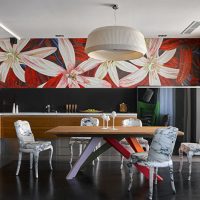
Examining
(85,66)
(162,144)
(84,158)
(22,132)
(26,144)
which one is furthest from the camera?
(85,66)

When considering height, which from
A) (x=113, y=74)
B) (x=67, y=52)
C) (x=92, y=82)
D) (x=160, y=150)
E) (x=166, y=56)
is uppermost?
(x=67, y=52)

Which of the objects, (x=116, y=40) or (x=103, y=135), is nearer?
(x=116, y=40)

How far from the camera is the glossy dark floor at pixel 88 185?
12.7 ft

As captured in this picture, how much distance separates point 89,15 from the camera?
5.54m

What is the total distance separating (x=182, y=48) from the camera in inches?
294

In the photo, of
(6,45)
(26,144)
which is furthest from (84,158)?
(6,45)

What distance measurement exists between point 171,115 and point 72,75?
2631 mm

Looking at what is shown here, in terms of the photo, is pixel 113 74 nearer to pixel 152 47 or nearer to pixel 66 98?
pixel 152 47

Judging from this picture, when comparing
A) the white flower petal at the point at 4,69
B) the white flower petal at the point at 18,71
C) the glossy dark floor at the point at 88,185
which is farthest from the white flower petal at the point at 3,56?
the glossy dark floor at the point at 88,185

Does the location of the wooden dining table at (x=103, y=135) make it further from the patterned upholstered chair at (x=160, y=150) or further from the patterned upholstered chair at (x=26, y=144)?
the patterned upholstered chair at (x=26, y=144)

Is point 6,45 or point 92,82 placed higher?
point 6,45

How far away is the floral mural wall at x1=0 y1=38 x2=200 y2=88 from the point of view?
24.4 feet

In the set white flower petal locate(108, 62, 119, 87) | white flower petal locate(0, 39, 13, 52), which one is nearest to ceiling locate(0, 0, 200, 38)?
white flower petal locate(0, 39, 13, 52)

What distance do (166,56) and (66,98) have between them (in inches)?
108
